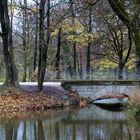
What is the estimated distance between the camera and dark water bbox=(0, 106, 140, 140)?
15484 millimetres

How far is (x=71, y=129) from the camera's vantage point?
17.6 m

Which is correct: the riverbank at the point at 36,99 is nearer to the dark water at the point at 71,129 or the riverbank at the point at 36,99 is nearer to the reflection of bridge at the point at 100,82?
the reflection of bridge at the point at 100,82

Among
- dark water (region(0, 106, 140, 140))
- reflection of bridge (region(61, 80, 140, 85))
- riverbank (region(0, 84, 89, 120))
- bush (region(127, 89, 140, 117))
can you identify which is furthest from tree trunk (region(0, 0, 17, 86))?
bush (region(127, 89, 140, 117))

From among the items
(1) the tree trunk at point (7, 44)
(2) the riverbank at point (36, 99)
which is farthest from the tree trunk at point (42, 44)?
(1) the tree trunk at point (7, 44)

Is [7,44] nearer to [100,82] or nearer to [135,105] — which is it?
[100,82]

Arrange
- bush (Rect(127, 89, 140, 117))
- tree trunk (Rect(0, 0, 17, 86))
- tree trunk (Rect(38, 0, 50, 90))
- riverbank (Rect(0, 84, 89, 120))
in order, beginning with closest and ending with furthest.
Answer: bush (Rect(127, 89, 140, 117)), riverbank (Rect(0, 84, 89, 120)), tree trunk (Rect(0, 0, 17, 86)), tree trunk (Rect(38, 0, 50, 90))

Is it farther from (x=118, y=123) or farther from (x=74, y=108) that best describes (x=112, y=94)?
(x=118, y=123)

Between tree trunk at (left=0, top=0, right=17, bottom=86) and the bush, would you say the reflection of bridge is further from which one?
the bush

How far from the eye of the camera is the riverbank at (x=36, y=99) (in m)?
24.6

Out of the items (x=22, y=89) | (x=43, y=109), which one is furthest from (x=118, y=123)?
(x=22, y=89)

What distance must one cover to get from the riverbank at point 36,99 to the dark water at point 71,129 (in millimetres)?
3581

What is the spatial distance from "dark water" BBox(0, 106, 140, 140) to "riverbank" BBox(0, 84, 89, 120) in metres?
3.58

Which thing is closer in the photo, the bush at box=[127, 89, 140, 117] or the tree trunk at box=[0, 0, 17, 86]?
the bush at box=[127, 89, 140, 117]

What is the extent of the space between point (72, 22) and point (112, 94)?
6.30 metres
